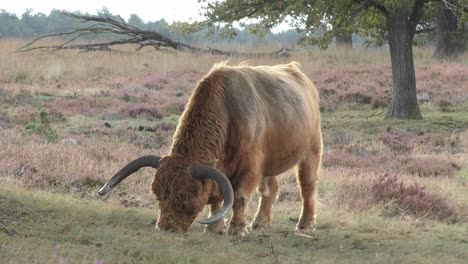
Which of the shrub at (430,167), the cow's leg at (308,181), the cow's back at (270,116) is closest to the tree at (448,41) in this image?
the shrub at (430,167)

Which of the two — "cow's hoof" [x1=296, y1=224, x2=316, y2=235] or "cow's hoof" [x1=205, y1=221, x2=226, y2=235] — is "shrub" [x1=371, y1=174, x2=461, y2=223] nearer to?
"cow's hoof" [x1=296, y1=224, x2=316, y2=235]

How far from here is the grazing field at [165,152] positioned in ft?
23.6

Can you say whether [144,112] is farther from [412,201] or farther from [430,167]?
[412,201]

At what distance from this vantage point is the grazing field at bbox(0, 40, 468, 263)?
7207mm

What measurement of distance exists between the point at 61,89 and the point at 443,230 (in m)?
17.9

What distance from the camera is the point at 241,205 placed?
829 cm

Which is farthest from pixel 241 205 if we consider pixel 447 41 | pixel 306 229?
pixel 447 41

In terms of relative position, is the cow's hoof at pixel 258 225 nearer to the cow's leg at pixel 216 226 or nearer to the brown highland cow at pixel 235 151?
the brown highland cow at pixel 235 151

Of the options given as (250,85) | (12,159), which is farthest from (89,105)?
(250,85)

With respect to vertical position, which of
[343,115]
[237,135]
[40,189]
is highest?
[237,135]

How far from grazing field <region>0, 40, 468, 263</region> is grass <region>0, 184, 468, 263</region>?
2 cm

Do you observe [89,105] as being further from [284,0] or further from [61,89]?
[284,0]

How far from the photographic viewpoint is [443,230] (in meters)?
9.66

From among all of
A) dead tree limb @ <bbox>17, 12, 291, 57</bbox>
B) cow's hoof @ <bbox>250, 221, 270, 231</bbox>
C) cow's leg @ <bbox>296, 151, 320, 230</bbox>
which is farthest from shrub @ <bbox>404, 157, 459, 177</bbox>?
dead tree limb @ <bbox>17, 12, 291, 57</bbox>
